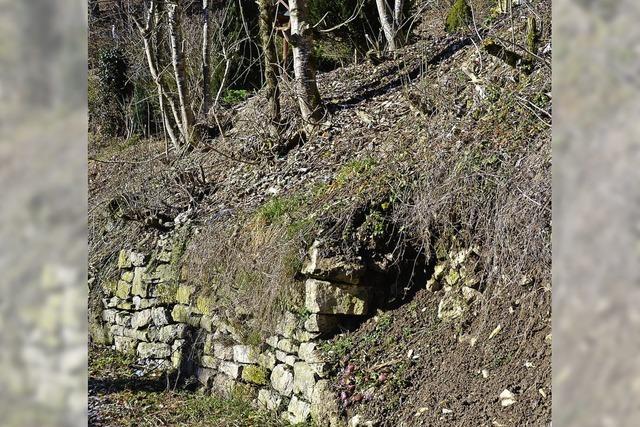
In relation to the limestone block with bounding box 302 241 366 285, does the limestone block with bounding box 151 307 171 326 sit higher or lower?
lower

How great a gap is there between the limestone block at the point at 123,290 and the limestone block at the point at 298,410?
3.13m

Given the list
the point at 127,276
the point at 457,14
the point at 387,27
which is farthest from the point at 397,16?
the point at 127,276

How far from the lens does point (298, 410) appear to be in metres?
6.10

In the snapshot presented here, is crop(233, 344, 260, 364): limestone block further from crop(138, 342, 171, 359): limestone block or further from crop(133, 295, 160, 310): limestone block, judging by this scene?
crop(133, 295, 160, 310): limestone block

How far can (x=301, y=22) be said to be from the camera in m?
8.88

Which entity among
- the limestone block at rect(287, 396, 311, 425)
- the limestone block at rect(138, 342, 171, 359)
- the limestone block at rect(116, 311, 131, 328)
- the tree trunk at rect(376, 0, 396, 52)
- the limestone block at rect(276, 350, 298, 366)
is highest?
the tree trunk at rect(376, 0, 396, 52)

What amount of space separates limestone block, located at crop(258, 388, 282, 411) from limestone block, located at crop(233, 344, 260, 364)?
29cm

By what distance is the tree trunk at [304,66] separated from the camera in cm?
876

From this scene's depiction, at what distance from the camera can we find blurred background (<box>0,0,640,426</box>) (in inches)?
46.9

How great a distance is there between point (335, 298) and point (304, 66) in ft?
11.6

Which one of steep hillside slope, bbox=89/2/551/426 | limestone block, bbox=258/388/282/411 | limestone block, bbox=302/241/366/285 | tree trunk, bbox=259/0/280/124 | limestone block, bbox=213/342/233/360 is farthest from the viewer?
tree trunk, bbox=259/0/280/124
